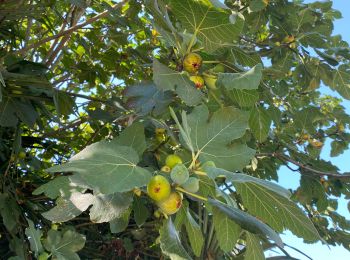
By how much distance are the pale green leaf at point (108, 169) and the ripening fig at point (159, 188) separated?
0.22 feet

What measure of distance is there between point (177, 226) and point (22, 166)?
4.98ft

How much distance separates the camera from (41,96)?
96.4 inches

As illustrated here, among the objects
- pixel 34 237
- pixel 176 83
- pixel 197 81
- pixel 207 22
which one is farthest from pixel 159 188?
pixel 34 237

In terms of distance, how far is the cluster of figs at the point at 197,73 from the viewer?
1.44m

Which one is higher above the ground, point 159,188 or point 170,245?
point 159,188

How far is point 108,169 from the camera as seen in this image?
101cm

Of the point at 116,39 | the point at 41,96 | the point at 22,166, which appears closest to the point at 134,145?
the point at 41,96

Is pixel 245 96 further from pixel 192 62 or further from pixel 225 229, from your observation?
pixel 225 229

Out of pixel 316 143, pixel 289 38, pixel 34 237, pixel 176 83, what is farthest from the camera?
pixel 316 143

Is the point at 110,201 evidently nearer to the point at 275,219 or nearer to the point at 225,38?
the point at 275,219

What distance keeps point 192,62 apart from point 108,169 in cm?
56

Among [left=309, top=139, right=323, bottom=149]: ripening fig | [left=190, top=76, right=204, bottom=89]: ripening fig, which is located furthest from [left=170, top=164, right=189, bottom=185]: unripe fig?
[left=309, top=139, right=323, bottom=149]: ripening fig

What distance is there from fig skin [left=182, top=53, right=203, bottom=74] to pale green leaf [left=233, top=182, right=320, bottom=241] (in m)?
0.42

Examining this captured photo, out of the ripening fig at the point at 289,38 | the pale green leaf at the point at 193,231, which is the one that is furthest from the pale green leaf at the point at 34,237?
the ripening fig at the point at 289,38
